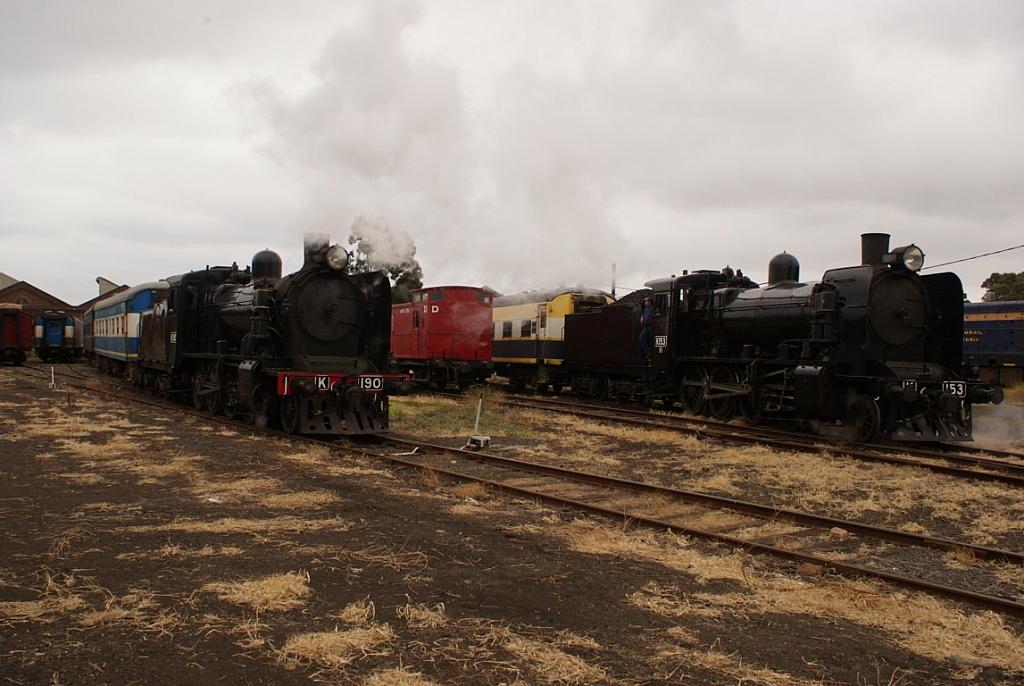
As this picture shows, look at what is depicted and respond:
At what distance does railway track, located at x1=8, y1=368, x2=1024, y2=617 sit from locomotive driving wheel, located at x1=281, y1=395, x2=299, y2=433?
102 inches

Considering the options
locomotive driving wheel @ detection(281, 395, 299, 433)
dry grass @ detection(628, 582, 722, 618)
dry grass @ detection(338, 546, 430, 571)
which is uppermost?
locomotive driving wheel @ detection(281, 395, 299, 433)

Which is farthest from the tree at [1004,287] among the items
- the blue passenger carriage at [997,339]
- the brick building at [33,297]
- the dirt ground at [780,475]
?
the brick building at [33,297]

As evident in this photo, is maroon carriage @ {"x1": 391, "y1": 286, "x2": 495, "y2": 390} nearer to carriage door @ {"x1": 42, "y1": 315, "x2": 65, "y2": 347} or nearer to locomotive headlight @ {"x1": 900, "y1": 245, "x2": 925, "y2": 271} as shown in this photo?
locomotive headlight @ {"x1": 900, "y1": 245, "x2": 925, "y2": 271}

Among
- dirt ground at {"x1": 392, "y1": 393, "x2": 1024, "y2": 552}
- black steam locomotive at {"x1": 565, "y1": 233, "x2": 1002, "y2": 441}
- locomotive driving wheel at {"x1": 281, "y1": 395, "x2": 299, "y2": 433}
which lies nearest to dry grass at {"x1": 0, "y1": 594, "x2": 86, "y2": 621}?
dirt ground at {"x1": 392, "y1": 393, "x2": 1024, "y2": 552}

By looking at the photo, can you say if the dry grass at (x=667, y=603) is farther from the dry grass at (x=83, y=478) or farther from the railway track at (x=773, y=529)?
the dry grass at (x=83, y=478)

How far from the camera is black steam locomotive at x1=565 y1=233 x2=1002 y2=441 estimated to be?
41.3ft

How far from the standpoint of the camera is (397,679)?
12.3 ft

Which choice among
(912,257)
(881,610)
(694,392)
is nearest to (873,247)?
(912,257)

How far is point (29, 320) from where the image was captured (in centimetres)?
3781

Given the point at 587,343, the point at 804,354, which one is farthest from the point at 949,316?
the point at 587,343

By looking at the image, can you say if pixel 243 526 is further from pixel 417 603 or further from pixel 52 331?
pixel 52 331

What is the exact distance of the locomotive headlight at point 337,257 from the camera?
509 inches

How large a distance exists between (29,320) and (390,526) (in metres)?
39.1

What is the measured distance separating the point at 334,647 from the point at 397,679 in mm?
526
